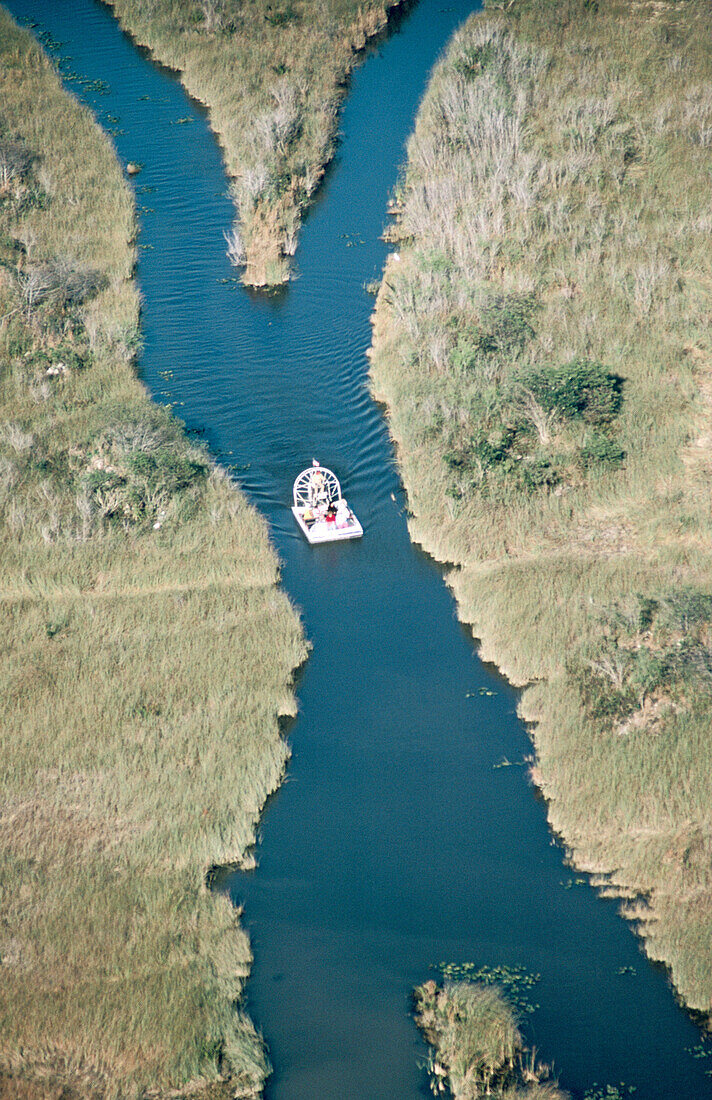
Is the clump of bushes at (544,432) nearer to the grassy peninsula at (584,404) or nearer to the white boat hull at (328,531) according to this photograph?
the grassy peninsula at (584,404)

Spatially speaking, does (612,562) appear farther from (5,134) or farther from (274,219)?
(5,134)

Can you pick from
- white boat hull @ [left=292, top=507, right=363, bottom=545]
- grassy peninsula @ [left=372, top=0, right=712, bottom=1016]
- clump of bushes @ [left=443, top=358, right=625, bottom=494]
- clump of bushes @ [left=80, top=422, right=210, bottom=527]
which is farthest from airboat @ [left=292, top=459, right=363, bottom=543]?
clump of bushes @ [left=443, top=358, right=625, bottom=494]

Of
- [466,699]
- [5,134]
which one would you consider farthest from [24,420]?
[5,134]

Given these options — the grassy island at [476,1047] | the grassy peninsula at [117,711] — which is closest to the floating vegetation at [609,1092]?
the grassy island at [476,1047]

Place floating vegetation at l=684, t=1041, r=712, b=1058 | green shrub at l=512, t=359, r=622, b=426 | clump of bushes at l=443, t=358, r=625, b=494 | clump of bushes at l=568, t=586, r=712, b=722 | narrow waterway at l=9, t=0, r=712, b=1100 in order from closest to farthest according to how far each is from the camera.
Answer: floating vegetation at l=684, t=1041, r=712, b=1058 → narrow waterway at l=9, t=0, r=712, b=1100 → clump of bushes at l=568, t=586, r=712, b=722 → clump of bushes at l=443, t=358, r=625, b=494 → green shrub at l=512, t=359, r=622, b=426

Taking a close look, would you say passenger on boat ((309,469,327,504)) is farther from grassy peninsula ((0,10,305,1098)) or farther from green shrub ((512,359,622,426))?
green shrub ((512,359,622,426))

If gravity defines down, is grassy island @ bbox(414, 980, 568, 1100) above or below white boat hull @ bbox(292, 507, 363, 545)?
below
